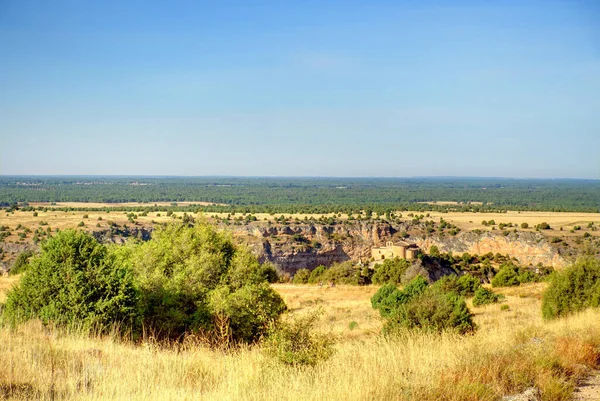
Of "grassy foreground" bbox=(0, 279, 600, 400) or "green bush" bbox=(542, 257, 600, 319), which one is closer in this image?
"grassy foreground" bbox=(0, 279, 600, 400)

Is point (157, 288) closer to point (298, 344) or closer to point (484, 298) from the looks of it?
point (298, 344)

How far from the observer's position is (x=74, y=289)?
1016 centimetres

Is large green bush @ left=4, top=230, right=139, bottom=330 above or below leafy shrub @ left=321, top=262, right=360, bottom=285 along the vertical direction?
above

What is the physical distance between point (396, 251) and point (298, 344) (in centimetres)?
5148

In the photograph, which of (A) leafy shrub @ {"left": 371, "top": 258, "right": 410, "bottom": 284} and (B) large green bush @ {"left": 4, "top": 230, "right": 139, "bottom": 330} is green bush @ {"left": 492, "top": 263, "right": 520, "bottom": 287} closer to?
(A) leafy shrub @ {"left": 371, "top": 258, "right": 410, "bottom": 284}

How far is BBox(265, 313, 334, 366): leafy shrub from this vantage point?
6891 millimetres

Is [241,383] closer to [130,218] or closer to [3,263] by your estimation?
[3,263]


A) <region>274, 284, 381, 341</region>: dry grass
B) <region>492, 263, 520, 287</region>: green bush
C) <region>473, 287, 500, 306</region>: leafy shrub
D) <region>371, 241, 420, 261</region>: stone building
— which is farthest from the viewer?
<region>371, 241, 420, 261</region>: stone building

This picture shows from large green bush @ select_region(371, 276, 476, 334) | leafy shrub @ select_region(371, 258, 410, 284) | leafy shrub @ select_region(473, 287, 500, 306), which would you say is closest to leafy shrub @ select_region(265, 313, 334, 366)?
large green bush @ select_region(371, 276, 476, 334)

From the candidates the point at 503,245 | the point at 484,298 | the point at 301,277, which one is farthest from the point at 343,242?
the point at 484,298

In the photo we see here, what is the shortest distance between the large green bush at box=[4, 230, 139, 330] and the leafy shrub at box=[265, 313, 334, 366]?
3.96 m

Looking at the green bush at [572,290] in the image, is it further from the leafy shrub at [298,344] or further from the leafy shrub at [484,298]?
the leafy shrub at [484,298]

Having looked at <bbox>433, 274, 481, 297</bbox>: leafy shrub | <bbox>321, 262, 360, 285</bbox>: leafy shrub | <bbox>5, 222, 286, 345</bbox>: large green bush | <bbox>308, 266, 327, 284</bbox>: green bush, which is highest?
<bbox>5, 222, 286, 345</bbox>: large green bush

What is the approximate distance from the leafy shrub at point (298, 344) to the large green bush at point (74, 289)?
3.96 metres
